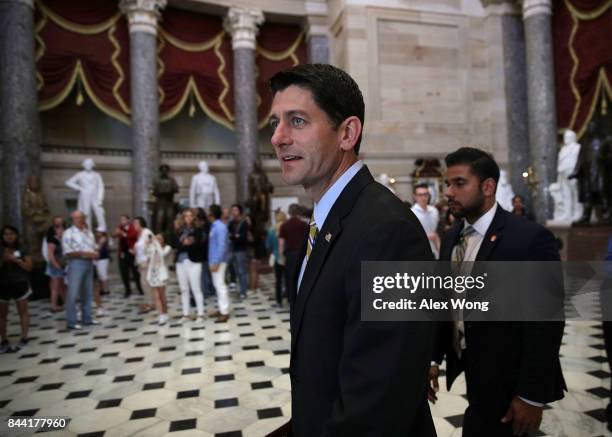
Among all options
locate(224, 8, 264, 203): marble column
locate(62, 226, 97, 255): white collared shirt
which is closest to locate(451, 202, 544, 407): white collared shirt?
locate(62, 226, 97, 255): white collared shirt

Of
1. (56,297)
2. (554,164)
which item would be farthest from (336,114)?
(554,164)

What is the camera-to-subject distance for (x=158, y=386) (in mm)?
4465

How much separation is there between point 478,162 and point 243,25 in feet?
48.2

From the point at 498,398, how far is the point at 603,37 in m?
14.8

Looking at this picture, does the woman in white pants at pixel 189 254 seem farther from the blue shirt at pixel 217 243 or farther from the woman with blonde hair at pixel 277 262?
the woman with blonde hair at pixel 277 262

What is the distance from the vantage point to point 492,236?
200cm

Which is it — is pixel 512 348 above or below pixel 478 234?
below

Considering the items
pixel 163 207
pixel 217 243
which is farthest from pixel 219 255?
pixel 163 207

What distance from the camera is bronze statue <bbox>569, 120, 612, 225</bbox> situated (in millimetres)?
9078

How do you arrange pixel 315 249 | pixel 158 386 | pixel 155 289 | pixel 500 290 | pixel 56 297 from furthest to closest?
pixel 56 297 < pixel 155 289 < pixel 158 386 < pixel 500 290 < pixel 315 249

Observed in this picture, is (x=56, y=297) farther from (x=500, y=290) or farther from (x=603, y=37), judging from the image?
(x=603, y=37)

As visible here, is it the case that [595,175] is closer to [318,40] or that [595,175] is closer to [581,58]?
[581,58]

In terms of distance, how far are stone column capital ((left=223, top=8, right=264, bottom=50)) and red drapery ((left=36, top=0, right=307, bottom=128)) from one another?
0.92 metres

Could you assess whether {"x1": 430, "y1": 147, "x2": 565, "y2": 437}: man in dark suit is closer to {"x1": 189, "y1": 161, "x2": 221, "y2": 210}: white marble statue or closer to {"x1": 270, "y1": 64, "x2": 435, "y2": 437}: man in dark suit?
{"x1": 270, "y1": 64, "x2": 435, "y2": 437}: man in dark suit
